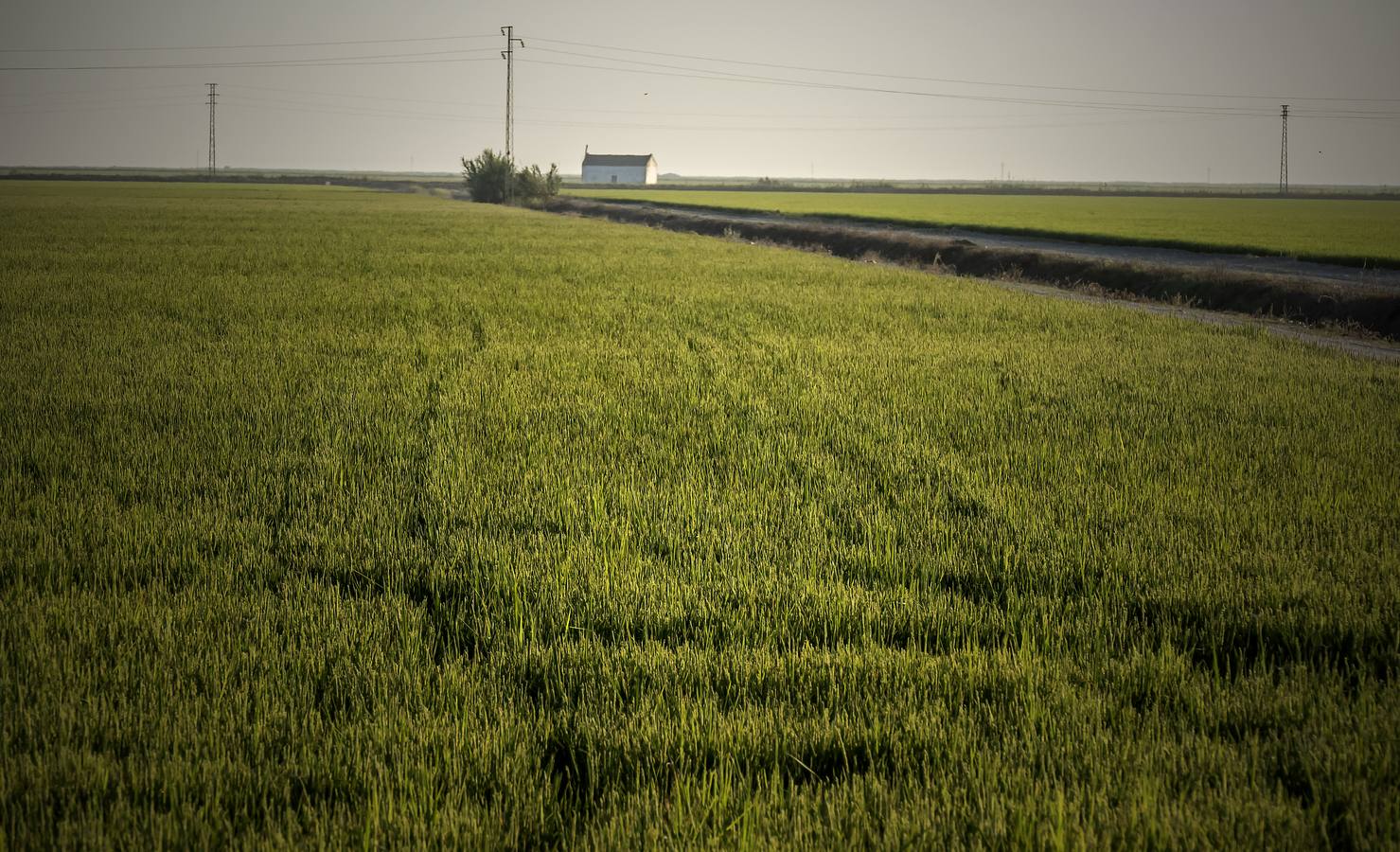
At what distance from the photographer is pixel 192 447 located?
288 inches

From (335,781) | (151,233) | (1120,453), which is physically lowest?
(335,781)

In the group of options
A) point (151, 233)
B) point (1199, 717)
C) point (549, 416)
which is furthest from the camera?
point (151, 233)

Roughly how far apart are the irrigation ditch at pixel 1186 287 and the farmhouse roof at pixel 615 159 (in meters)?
151

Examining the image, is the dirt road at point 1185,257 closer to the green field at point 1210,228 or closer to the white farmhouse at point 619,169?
the green field at point 1210,228

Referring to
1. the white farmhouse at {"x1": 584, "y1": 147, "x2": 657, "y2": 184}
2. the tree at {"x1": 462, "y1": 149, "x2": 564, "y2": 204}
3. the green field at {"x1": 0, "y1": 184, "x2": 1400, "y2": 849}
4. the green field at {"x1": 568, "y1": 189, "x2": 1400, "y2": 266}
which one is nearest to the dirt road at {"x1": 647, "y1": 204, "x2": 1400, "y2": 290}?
the green field at {"x1": 568, "y1": 189, "x2": 1400, "y2": 266}

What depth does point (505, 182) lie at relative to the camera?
85875 mm

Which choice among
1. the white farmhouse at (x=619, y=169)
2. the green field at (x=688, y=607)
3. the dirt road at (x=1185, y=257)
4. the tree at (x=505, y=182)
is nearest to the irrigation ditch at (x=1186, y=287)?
the dirt road at (x=1185, y=257)

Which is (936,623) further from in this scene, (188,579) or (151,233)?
(151,233)

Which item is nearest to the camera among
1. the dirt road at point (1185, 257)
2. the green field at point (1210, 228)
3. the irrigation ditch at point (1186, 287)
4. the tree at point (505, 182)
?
the irrigation ditch at point (1186, 287)

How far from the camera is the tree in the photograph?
84625 millimetres

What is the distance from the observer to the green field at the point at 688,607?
2.98m

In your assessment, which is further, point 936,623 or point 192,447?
point 192,447

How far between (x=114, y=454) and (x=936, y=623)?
5.89 metres

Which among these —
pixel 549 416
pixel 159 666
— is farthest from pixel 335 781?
pixel 549 416
